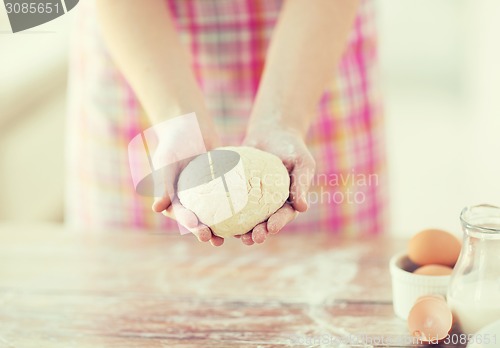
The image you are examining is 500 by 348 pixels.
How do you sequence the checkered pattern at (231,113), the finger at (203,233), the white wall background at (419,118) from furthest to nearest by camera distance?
the white wall background at (419,118) → the checkered pattern at (231,113) → the finger at (203,233)

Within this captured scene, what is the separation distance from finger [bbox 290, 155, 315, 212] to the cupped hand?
0.35ft

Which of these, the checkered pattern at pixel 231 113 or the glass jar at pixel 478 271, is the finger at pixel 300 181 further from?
the checkered pattern at pixel 231 113

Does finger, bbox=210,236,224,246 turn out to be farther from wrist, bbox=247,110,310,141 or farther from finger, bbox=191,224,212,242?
wrist, bbox=247,110,310,141

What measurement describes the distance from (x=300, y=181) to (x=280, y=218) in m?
0.07

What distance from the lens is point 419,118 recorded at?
3.01 metres

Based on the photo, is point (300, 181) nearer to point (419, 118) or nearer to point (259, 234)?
point (259, 234)

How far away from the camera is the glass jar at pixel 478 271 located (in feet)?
2.68

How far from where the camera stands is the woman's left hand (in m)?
0.82

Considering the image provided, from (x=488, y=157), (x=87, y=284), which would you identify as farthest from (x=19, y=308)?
(x=488, y=157)

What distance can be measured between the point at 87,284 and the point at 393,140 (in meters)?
2.10

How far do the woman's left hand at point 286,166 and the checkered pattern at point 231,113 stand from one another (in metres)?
0.36

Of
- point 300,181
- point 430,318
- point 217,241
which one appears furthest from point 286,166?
point 430,318

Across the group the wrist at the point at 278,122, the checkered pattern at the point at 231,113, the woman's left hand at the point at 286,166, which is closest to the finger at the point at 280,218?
the woman's left hand at the point at 286,166

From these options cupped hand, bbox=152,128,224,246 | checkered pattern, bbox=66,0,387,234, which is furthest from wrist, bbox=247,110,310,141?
checkered pattern, bbox=66,0,387,234
